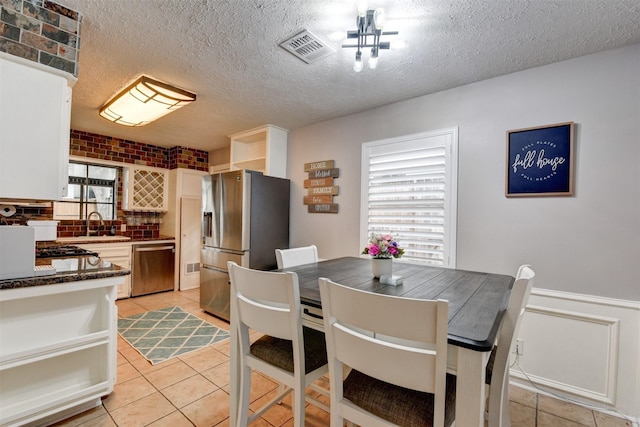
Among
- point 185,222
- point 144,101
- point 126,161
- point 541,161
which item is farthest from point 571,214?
point 126,161

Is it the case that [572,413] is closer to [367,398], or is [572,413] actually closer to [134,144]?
[367,398]

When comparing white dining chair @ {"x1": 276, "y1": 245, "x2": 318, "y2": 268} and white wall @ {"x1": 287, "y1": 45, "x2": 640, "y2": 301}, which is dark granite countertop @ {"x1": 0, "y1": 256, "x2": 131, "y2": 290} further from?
white wall @ {"x1": 287, "y1": 45, "x2": 640, "y2": 301}

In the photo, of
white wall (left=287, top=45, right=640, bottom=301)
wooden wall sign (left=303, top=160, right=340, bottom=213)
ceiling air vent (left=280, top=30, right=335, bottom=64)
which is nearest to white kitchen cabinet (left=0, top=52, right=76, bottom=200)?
ceiling air vent (left=280, top=30, right=335, bottom=64)

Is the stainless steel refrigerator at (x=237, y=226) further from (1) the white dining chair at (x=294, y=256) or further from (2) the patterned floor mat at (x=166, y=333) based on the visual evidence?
(1) the white dining chair at (x=294, y=256)

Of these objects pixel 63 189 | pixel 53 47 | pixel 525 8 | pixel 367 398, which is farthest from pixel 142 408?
pixel 525 8

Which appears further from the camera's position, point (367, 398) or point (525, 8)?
point (525, 8)

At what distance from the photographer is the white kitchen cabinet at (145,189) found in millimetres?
4430

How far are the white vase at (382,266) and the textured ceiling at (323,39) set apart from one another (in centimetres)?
142

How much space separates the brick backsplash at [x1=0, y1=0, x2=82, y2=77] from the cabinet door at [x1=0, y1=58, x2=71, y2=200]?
0.26ft

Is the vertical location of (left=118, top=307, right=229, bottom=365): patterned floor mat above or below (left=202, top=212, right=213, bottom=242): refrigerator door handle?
below

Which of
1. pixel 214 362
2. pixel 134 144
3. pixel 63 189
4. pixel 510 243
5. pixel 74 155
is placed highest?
pixel 134 144

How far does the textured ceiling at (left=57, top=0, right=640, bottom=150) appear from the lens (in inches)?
61.4

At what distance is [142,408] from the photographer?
1828mm

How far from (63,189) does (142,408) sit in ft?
4.88
